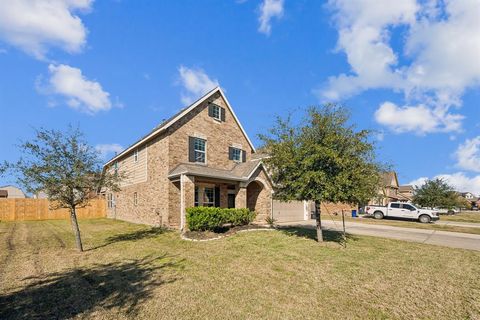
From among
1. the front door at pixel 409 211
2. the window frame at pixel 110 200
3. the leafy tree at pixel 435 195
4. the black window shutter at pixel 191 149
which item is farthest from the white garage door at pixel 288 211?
the leafy tree at pixel 435 195

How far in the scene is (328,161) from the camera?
421 inches

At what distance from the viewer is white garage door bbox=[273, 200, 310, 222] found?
20516 mm

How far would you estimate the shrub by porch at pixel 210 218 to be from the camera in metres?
13.5

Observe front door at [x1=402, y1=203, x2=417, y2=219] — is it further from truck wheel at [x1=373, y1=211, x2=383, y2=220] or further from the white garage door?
the white garage door

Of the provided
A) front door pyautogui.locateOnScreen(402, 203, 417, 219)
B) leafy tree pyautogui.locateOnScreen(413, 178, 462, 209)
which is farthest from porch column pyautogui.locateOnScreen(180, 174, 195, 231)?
leafy tree pyautogui.locateOnScreen(413, 178, 462, 209)

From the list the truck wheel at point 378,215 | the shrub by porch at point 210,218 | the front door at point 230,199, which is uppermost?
the front door at point 230,199

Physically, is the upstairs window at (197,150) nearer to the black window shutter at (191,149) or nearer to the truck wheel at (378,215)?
the black window shutter at (191,149)

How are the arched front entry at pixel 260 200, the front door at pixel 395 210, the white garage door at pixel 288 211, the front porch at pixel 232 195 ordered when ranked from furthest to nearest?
the front door at pixel 395 210
the white garage door at pixel 288 211
the arched front entry at pixel 260 200
the front porch at pixel 232 195

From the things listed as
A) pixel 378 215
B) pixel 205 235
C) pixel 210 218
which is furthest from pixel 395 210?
pixel 205 235

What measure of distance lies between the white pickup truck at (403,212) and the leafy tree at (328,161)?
17871mm

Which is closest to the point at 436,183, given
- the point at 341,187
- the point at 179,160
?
the point at 341,187

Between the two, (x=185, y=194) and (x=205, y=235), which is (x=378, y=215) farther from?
(x=185, y=194)

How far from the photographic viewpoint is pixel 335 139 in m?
10.6

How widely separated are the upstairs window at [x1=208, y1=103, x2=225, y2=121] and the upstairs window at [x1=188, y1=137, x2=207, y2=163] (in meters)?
2.15
